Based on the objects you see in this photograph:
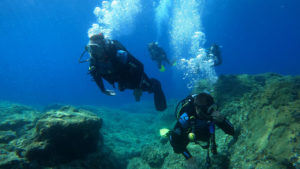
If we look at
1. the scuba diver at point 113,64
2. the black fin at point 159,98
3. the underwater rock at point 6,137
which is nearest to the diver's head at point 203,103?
the black fin at point 159,98

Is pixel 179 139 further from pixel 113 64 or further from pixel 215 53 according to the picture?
pixel 215 53

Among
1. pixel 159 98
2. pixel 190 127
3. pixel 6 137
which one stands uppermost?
pixel 159 98

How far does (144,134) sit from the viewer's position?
1002 centimetres

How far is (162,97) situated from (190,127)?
64.3 inches

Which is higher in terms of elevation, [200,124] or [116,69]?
[116,69]

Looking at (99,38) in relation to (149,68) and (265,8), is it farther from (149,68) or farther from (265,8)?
(149,68)

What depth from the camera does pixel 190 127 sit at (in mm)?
3156

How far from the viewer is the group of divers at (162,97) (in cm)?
313

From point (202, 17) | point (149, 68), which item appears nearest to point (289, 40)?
point (202, 17)

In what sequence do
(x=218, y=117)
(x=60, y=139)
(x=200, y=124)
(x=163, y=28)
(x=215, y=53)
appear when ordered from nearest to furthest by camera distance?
(x=218, y=117)
(x=200, y=124)
(x=60, y=139)
(x=215, y=53)
(x=163, y=28)

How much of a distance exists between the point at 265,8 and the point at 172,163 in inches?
3002

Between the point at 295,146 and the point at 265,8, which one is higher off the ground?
the point at 265,8

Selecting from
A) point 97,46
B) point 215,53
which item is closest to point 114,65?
point 97,46

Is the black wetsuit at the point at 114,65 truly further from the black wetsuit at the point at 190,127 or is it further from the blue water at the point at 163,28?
the blue water at the point at 163,28
